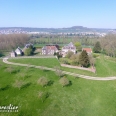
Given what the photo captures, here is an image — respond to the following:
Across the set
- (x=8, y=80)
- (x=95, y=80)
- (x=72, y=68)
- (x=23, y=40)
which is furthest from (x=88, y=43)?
(x=8, y=80)

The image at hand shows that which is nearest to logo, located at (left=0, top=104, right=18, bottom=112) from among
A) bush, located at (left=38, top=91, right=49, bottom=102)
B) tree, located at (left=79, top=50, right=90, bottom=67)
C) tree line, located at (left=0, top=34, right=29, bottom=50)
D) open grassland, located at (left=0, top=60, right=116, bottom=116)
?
open grassland, located at (left=0, top=60, right=116, bottom=116)

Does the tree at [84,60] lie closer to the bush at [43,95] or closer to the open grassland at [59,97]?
the open grassland at [59,97]

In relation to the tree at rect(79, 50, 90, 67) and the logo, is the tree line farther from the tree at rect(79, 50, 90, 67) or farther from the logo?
the logo

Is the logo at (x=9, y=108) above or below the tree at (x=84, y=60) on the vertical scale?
below

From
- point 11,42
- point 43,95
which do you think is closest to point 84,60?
point 43,95

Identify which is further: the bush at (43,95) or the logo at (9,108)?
the bush at (43,95)

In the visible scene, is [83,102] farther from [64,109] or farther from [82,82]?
[82,82]

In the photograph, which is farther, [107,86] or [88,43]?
[88,43]

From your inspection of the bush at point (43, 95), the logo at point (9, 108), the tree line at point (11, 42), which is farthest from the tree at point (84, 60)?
the tree line at point (11, 42)
